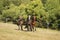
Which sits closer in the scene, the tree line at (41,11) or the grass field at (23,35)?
the grass field at (23,35)

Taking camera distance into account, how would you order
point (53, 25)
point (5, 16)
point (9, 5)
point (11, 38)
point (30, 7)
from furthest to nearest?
point (9, 5) < point (5, 16) < point (30, 7) < point (53, 25) < point (11, 38)

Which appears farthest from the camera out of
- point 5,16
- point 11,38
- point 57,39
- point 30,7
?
point 5,16

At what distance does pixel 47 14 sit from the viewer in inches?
1303

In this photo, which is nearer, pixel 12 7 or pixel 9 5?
pixel 12 7

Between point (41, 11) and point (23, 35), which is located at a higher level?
point (41, 11)

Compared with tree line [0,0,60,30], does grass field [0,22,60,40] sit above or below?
below

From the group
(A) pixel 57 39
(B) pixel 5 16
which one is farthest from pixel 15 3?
(A) pixel 57 39

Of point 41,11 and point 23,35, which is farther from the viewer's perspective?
point 41,11

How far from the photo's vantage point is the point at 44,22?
32.5 metres

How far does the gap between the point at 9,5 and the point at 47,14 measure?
992 cm

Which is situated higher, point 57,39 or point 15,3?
point 15,3

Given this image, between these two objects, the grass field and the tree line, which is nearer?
the grass field

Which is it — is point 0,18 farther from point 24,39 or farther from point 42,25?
point 24,39

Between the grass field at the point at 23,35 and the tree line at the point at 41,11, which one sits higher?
the tree line at the point at 41,11
